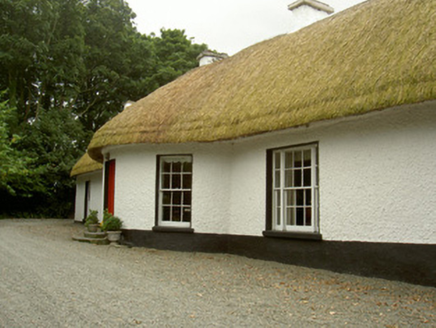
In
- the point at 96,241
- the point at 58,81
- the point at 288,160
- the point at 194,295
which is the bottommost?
the point at 194,295

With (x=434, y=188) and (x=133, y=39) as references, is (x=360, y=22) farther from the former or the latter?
(x=133, y=39)

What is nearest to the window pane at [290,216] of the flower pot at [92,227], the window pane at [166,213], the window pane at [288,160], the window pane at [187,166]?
the window pane at [288,160]

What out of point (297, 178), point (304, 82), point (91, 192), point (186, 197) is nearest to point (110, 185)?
point (186, 197)

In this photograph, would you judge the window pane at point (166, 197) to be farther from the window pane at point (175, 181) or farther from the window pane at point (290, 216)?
the window pane at point (290, 216)

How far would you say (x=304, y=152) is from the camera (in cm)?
877

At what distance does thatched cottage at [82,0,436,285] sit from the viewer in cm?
677

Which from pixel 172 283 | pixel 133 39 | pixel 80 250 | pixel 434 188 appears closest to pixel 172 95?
pixel 80 250

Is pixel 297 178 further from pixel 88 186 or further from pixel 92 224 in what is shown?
pixel 88 186

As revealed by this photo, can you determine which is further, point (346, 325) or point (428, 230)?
point (428, 230)

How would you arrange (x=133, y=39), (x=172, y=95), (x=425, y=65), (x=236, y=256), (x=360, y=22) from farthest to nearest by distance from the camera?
(x=133, y=39) → (x=172, y=95) → (x=236, y=256) → (x=360, y=22) → (x=425, y=65)

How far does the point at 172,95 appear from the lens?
1239 cm

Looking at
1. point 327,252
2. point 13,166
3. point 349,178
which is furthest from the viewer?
point 13,166

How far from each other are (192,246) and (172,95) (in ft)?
13.9

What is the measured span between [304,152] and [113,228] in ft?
18.3
